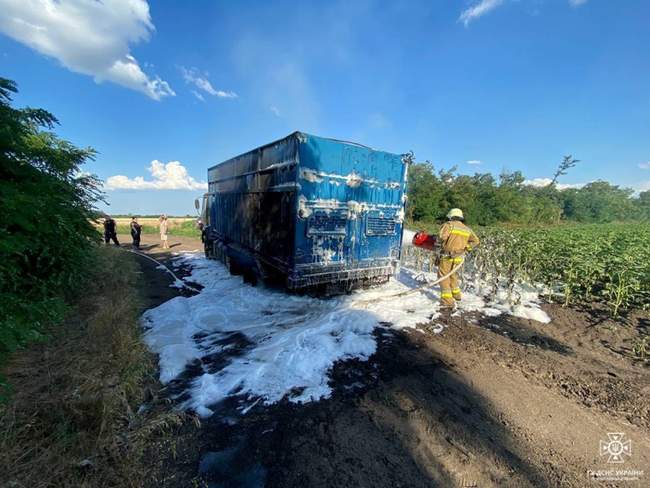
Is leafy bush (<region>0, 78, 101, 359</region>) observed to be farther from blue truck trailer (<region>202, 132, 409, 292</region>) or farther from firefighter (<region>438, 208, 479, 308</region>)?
firefighter (<region>438, 208, 479, 308</region>)

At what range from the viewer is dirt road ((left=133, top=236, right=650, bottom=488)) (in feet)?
6.38

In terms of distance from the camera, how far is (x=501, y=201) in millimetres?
33250

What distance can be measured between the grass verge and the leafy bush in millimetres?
406

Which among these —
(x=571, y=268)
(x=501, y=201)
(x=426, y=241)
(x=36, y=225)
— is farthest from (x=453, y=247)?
(x=501, y=201)

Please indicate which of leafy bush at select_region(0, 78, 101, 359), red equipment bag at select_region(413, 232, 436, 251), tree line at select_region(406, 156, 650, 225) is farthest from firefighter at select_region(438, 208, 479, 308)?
tree line at select_region(406, 156, 650, 225)

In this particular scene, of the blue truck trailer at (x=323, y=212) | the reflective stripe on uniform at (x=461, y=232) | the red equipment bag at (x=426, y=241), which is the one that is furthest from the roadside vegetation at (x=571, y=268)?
the blue truck trailer at (x=323, y=212)

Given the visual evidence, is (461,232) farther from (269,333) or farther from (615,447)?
(269,333)

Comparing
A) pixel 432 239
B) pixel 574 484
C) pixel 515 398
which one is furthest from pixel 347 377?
pixel 432 239

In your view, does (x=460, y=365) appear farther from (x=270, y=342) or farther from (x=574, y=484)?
(x=270, y=342)

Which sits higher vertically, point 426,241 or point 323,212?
point 323,212

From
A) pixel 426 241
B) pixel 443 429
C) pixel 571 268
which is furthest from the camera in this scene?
pixel 426 241

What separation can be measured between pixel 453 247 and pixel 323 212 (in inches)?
104

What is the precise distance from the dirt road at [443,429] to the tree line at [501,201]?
1404 cm

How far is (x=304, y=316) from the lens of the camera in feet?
16.7
